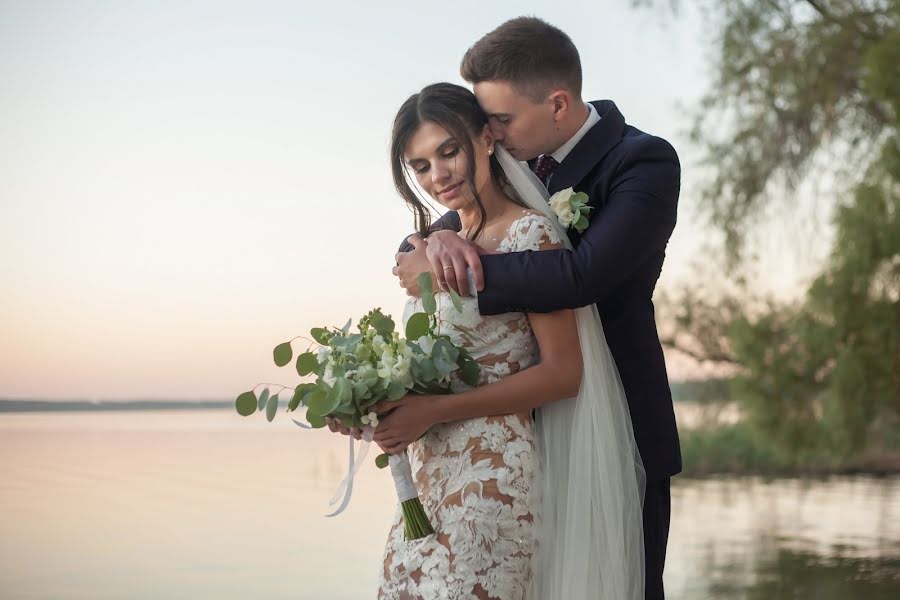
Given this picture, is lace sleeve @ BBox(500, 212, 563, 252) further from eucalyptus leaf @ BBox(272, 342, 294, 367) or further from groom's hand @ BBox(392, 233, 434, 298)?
eucalyptus leaf @ BBox(272, 342, 294, 367)

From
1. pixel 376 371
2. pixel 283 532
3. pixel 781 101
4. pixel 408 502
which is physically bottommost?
pixel 283 532

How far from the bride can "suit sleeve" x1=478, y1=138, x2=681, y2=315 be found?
0.08 m

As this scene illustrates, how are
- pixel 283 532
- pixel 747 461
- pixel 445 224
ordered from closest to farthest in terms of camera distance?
pixel 445 224 → pixel 283 532 → pixel 747 461

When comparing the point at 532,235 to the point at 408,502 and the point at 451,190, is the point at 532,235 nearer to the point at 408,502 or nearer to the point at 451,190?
the point at 451,190

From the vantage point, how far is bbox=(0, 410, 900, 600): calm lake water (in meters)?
7.04

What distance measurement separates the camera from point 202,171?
1119 centimetres

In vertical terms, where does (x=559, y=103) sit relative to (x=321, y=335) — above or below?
above

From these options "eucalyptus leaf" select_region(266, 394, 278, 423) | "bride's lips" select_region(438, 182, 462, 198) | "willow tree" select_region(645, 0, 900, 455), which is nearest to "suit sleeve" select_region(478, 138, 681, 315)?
"bride's lips" select_region(438, 182, 462, 198)

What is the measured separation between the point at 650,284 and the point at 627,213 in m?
0.27

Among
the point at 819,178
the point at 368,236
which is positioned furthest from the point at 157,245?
the point at 819,178

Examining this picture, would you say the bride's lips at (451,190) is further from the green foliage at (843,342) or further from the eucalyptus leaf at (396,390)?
the green foliage at (843,342)

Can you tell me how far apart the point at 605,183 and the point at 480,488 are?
0.70 meters

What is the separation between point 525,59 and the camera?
223cm

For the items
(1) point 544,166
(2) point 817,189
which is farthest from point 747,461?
(1) point 544,166
